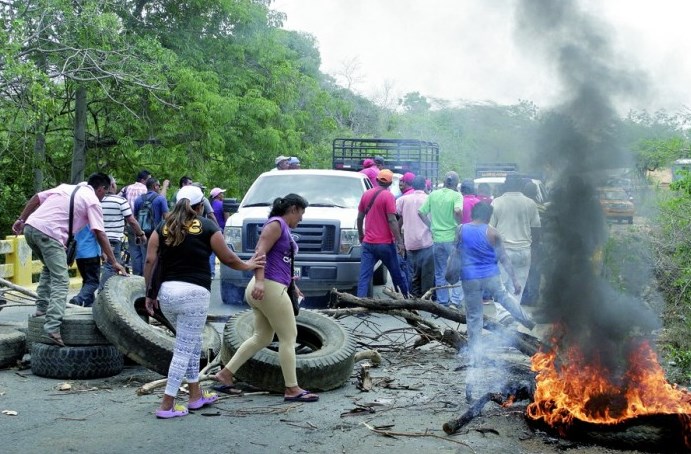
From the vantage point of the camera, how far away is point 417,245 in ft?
44.0

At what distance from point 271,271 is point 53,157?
1972cm

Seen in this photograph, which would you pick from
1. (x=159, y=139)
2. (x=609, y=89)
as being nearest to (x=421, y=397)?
(x=609, y=89)

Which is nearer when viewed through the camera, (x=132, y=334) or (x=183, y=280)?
(x=183, y=280)

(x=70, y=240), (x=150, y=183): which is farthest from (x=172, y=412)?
(x=150, y=183)

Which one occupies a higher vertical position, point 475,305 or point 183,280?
point 183,280

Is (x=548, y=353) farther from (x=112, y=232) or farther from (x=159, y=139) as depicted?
(x=159, y=139)

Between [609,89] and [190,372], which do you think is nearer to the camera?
[190,372]

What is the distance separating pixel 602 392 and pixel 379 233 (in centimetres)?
646

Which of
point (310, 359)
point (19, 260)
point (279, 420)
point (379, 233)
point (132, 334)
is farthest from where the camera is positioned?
point (19, 260)

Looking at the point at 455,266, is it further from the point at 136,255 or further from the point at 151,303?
the point at 136,255

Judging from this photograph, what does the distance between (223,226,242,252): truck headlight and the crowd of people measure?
147cm

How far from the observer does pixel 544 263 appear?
7.62m

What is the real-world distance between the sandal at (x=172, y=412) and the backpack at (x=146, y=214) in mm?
8530

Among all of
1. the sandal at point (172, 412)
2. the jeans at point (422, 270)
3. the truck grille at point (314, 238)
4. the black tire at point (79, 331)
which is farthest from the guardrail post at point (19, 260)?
the sandal at point (172, 412)
